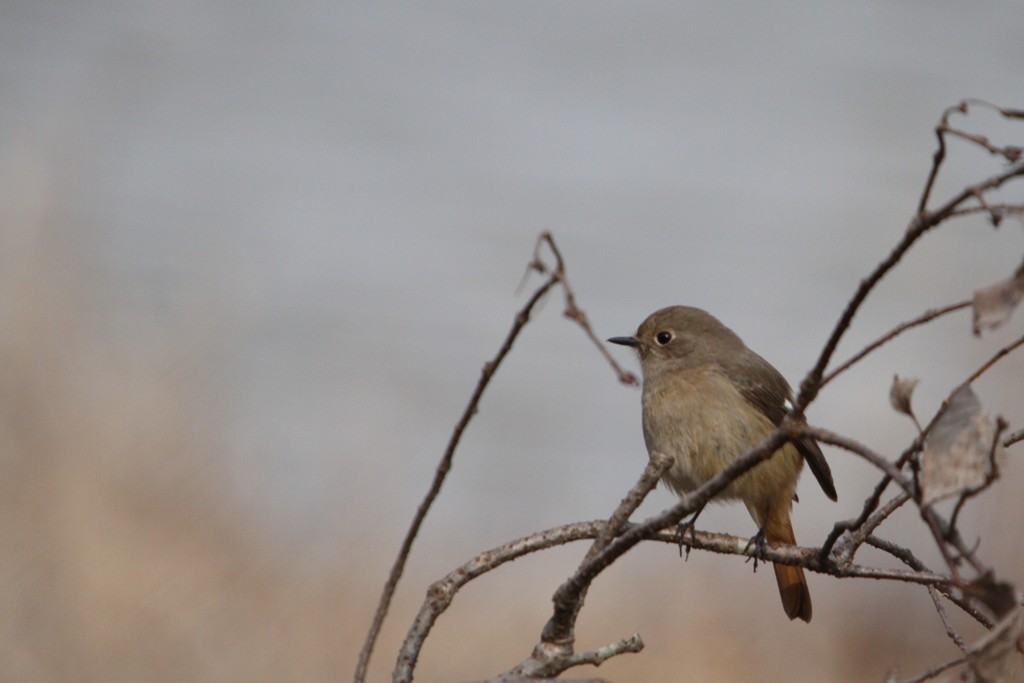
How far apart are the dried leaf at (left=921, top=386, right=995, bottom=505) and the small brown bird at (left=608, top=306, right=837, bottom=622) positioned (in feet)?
7.17

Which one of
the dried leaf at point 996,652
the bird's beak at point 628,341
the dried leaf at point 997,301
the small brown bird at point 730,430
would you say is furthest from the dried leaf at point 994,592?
the bird's beak at point 628,341

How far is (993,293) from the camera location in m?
Result: 1.09

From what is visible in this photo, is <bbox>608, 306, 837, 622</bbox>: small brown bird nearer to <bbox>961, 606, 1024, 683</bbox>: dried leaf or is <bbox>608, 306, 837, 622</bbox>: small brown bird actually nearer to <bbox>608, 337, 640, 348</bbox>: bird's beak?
<bbox>608, 337, 640, 348</bbox>: bird's beak

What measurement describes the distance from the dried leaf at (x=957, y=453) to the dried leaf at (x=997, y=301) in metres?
0.08

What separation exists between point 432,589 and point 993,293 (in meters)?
0.77

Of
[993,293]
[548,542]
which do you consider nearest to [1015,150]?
[993,293]

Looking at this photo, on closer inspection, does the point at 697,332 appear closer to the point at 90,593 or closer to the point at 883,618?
the point at 883,618

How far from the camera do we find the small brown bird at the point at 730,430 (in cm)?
349

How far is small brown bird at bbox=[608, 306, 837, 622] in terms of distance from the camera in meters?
3.49

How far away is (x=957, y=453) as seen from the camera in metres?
1.06

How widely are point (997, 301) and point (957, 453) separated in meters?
0.16

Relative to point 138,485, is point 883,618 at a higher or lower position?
lower

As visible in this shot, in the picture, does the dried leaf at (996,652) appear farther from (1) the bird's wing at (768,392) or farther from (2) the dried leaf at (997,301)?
(1) the bird's wing at (768,392)

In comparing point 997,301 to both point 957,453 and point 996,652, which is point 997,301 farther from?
point 996,652
